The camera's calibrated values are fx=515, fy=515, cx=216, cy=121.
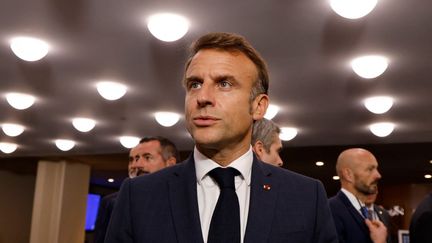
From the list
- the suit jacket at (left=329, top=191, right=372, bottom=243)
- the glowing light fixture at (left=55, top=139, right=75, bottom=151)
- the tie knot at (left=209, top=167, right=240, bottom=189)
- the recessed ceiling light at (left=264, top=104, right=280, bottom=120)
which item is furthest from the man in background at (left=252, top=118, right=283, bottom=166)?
the glowing light fixture at (left=55, top=139, right=75, bottom=151)

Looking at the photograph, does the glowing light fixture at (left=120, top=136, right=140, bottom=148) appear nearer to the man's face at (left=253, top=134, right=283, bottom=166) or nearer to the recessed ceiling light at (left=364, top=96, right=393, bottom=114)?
the recessed ceiling light at (left=364, top=96, right=393, bottom=114)

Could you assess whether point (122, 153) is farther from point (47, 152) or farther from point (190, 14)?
point (190, 14)

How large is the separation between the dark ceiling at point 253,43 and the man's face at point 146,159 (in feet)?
3.81

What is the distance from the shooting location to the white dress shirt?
1230 mm

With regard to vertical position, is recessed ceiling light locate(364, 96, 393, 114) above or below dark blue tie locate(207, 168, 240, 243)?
above

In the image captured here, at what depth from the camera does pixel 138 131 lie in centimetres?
882

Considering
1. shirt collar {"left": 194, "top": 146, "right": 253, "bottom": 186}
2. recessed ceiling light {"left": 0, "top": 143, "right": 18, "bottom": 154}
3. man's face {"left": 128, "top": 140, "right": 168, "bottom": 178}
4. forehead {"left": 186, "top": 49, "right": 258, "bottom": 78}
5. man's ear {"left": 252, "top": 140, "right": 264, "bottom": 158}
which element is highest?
recessed ceiling light {"left": 0, "top": 143, "right": 18, "bottom": 154}

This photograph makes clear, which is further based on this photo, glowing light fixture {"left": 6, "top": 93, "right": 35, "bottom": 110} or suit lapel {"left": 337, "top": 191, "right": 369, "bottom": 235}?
glowing light fixture {"left": 6, "top": 93, "right": 35, "bottom": 110}

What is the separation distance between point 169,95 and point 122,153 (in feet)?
16.6

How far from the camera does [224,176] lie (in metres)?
1.24

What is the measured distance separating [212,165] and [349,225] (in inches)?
68.8

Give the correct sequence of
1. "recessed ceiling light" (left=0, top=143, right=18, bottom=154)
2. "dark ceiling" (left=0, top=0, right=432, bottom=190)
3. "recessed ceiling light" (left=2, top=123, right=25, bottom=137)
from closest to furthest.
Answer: "dark ceiling" (left=0, top=0, right=432, bottom=190)
"recessed ceiling light" (left=2, top=123, right=25, bottom=137)
"recessed ceiling light" (left=0, top=143, right=18, bottom=154)

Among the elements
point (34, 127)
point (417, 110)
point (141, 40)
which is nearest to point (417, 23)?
point (141, 40)

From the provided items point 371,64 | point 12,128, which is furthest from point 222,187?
point 12,128
